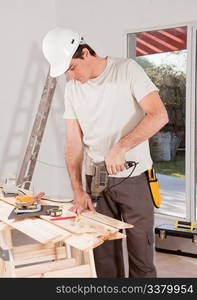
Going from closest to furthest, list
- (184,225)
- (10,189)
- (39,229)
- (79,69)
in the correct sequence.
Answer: (39,229)
(79,69)
(10,189)
(184,225)

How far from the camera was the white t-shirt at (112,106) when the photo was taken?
247 centimetres

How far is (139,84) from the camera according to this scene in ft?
7.96

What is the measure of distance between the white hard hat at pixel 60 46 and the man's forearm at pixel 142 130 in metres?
0.49

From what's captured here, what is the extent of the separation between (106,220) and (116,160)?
31 cm

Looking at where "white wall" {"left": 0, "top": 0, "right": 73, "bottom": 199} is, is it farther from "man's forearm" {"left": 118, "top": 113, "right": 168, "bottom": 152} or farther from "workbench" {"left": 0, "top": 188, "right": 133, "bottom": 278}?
"man's forearm" {"left": 118, "top": 113, "right": 168, "bottom": 152}

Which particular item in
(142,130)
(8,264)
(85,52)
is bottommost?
(8,264)

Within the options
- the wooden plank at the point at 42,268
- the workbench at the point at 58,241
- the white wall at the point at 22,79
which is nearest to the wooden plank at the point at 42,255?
the workbench at the point at 58,241

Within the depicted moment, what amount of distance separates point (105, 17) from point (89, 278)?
10.9 ft

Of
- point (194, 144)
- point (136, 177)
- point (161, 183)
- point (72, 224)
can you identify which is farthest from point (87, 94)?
point (161, 183)

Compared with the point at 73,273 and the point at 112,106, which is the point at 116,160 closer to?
the point at 112,106

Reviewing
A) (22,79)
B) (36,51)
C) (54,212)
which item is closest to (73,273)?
(54,212)

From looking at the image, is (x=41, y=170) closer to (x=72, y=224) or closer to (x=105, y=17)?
(x=105, y=17)

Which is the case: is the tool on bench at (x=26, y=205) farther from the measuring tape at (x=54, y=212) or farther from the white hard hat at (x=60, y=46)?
the white hard hat at (x=60, y=46)

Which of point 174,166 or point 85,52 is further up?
point 85,52
